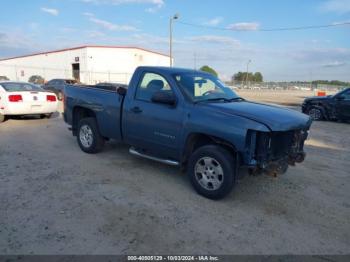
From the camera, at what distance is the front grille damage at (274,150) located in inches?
178

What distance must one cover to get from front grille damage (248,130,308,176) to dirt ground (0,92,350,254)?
0.53m

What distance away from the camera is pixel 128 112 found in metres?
5.96

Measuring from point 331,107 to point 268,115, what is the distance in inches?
427

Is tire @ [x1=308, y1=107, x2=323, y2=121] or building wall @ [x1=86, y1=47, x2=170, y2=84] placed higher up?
building wall @ [x1=86, y1=47, x2=170, y2=84]

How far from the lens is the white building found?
47.8 meters

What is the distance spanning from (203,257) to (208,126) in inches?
76.8

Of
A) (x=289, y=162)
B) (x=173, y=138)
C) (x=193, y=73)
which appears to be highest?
(x=193, y=73)

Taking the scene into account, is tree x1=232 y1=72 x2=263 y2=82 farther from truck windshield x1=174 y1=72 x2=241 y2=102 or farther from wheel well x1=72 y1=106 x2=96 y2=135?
truck windshield x1=174 y1=72 x2=241 y2=102

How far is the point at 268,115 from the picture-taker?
468 centimetres

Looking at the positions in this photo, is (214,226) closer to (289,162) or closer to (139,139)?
(289,162)

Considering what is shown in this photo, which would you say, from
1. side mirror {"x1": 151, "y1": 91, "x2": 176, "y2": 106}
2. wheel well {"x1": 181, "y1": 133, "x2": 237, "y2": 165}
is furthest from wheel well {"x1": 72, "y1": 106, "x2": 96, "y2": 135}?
wheel well {"x1": 181, "y1": 133, "x2": 237, "y2": 165}

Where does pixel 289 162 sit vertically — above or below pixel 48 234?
above

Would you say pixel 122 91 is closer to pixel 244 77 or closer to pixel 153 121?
pixel 153 121

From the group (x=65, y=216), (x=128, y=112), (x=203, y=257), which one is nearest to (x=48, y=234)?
(x=65, y=216)
